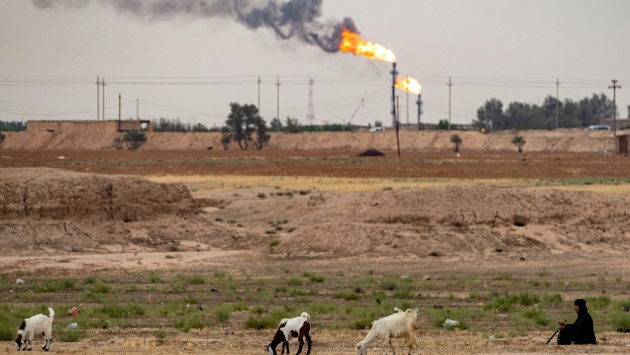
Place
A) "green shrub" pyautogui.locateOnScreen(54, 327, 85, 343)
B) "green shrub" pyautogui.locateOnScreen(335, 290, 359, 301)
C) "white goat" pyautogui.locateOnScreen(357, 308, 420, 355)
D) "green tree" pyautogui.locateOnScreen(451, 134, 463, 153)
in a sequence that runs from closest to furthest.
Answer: "white goat" pyautogui.locateOnScreen(357, 308, 420, 355) → "green shrub" pyautogui.locateOnScreen(54, 327, 85, 343) → "green shrub" pyautogui.locateOnScreen(335, 290, 359, 301) → "green tree" pyautogui.locateOnScreen(451, 134, 463, 153)

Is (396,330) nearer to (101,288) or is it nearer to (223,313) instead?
(223,313)

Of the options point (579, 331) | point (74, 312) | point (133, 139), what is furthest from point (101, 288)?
point (133, 139)

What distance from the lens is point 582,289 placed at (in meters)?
28.5

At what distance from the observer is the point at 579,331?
1869cm

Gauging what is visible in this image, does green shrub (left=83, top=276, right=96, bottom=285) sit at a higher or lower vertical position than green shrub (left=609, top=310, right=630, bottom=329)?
lower

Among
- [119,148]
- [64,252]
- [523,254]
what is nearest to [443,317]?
[523,254]

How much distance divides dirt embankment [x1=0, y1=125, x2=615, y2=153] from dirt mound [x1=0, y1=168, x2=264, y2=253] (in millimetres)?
100339

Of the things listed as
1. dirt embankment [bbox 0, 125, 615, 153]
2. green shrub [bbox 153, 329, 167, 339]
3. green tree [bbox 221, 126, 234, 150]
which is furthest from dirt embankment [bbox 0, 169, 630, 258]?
green tree [bbox 221, 126, 234, 150]

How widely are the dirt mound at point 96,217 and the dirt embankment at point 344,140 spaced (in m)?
100

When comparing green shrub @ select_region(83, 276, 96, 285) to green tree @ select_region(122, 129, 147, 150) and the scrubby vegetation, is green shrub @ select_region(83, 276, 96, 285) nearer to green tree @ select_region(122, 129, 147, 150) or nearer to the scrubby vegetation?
the scrubby vegetation

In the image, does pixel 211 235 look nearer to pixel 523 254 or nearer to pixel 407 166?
pixel 523 254

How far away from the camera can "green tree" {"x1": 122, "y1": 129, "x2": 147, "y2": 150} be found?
140625mm

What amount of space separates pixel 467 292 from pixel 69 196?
1555 cm

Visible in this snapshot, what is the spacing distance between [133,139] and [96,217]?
10326 centimetres
